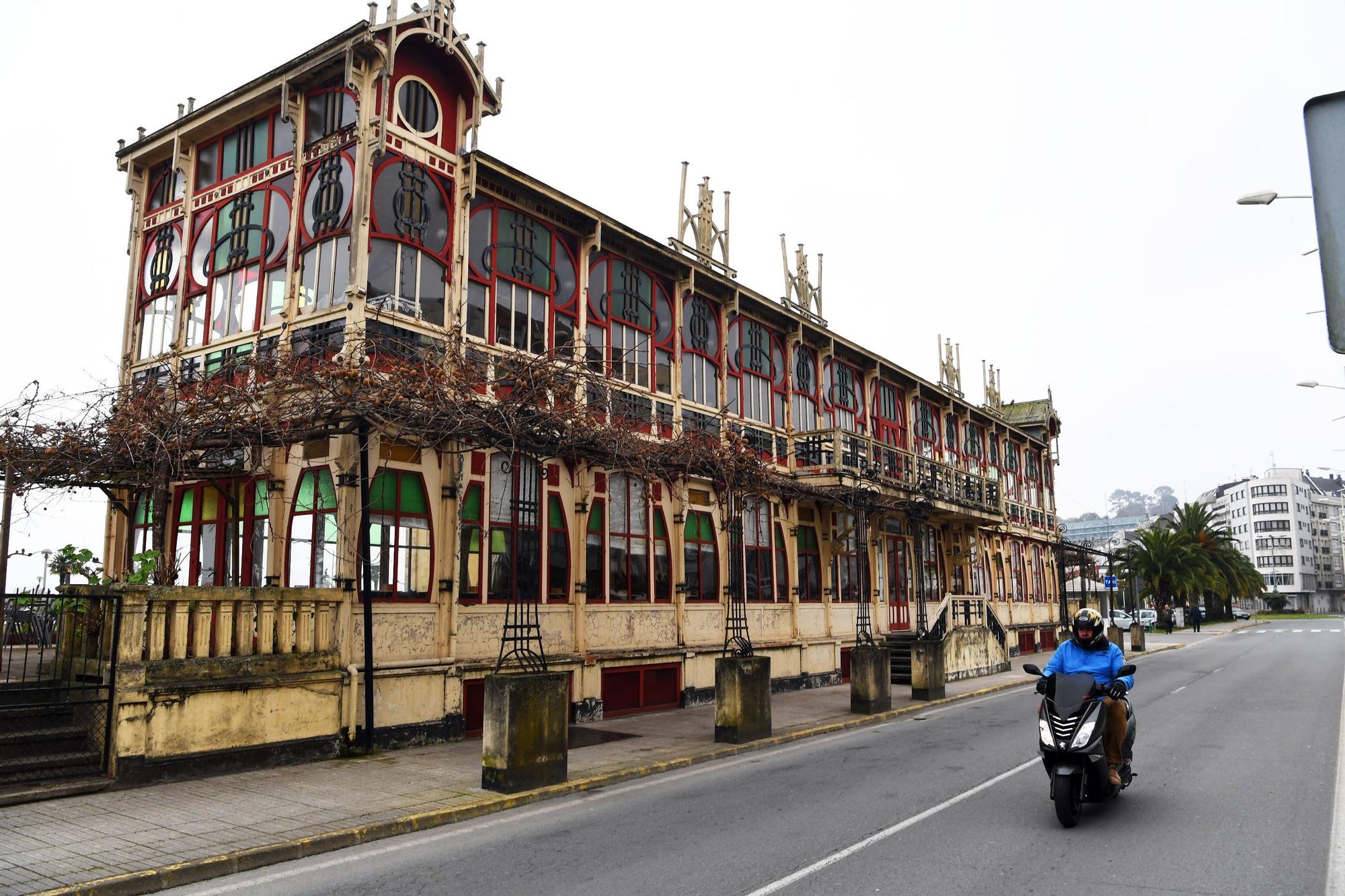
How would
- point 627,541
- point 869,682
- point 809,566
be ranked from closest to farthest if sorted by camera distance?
point 869,682 < point 627,541 < point 809,566

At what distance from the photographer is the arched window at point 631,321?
1903cm

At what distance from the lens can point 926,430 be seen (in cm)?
3322

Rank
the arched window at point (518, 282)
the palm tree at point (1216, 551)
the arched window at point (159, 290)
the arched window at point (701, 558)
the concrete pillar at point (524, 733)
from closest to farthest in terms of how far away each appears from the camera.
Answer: the concrete pillar at point (524, 733)
the arched window at point (518, 282)
the arched window at point (159, 290)
the arched window at point (701, 558)
the palm tree at point (1216, 551)

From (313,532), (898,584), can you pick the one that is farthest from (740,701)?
(898,584)

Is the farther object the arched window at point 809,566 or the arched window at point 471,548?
the arched window at point 809,566

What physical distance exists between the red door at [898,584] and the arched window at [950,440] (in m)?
5.77

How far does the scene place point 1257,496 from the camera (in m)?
144

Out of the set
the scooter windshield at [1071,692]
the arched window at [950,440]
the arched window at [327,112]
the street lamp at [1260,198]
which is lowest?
the scooter windshield at [1071,692]

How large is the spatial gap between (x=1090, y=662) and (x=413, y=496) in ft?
32.2

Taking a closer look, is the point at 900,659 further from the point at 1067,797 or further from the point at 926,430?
the point at 1067,797

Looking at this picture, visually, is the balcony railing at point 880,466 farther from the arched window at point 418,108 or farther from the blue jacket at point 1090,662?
the blue jacket at point 1090,662

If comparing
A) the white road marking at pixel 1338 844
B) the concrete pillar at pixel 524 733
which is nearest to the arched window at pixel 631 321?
the concrete pillar at pixel 524 733

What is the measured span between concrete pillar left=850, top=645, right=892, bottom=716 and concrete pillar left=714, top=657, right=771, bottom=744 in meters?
3.91

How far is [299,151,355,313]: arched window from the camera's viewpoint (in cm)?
1496
